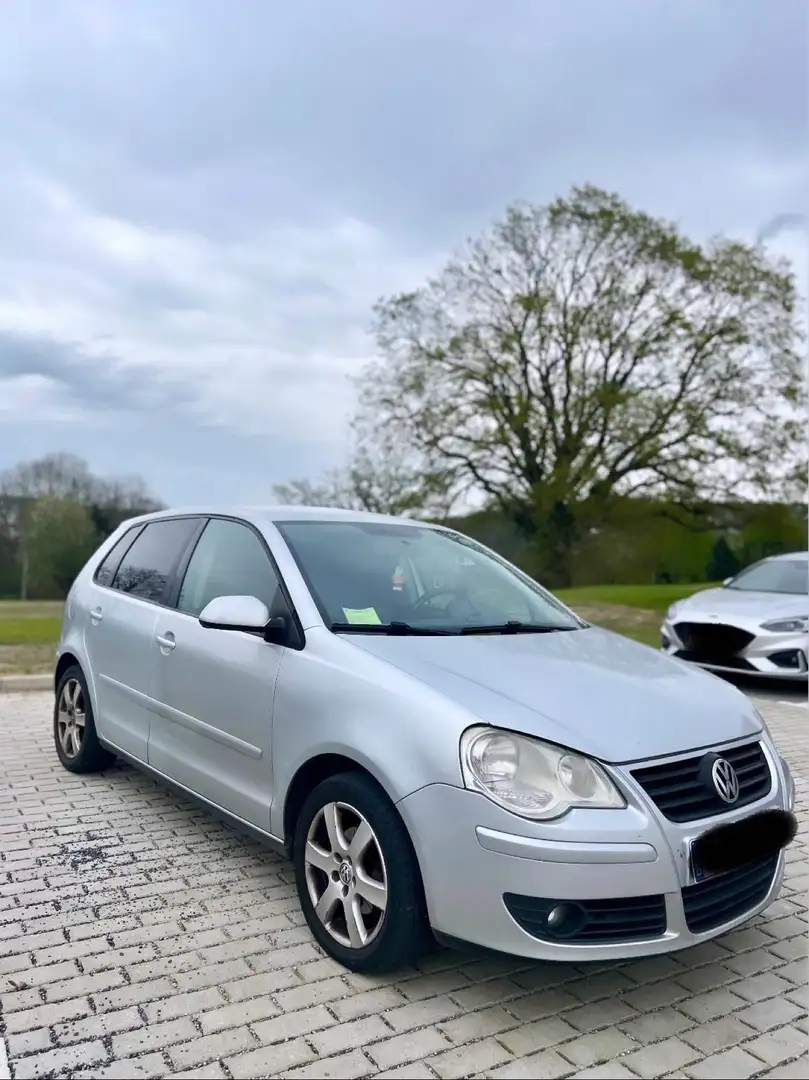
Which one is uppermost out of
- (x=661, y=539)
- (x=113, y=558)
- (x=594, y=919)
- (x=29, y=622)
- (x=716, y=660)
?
(x=113, y=558)

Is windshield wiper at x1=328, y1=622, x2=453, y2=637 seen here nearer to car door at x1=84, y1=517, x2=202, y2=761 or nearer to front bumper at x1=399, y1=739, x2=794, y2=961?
front bumper at x1=399, y1=739, x2=794, y2=961

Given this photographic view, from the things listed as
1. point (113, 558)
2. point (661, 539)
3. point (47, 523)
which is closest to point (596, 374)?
point (661, 539)

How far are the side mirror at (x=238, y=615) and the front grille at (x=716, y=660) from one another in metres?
6.73

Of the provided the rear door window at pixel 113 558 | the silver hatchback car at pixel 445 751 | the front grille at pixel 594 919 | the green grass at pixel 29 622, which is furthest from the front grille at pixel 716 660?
the green grass at pixel 29 622

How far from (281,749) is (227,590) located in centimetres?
95

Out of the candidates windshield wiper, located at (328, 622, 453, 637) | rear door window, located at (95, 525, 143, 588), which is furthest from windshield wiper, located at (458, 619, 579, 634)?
rear door window, located at (95, 525, 143, 588)

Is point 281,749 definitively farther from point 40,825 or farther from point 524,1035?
point 40,825

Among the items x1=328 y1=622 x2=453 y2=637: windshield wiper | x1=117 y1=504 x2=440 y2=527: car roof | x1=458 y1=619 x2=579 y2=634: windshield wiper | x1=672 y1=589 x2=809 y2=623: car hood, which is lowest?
x1=672 y1=589 x2=809 y2=623: car hood

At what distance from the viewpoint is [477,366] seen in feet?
94.7

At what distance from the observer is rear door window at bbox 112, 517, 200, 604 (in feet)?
14.8

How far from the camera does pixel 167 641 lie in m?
4.15

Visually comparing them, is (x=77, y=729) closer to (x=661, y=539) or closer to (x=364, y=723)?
(x=364, y=723)

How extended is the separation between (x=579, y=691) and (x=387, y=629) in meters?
0.81

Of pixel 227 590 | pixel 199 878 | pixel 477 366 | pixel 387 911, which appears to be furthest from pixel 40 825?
pixel 477 366
